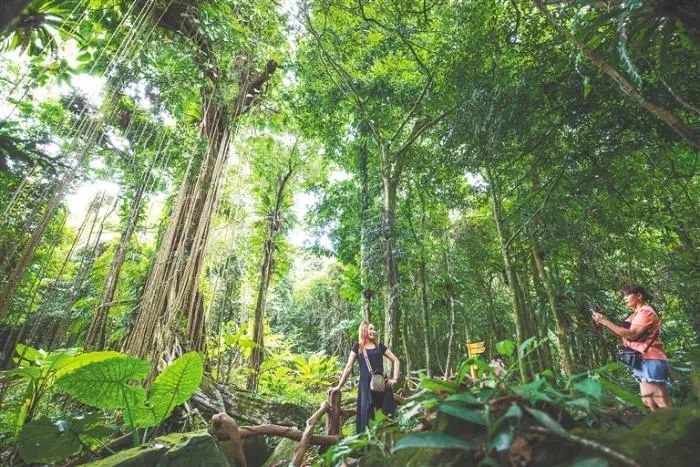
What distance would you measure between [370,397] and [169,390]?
171 cm

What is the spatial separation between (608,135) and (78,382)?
536cm

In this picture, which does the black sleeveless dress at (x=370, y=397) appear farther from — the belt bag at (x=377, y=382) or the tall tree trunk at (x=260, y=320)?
the tall tree trunk at (x=260, y=320)

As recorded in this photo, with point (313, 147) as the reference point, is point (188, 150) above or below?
below

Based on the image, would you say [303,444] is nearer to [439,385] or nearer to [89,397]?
[439,385]

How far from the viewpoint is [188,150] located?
462cm

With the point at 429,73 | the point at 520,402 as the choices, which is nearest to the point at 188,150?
the point at 429,73

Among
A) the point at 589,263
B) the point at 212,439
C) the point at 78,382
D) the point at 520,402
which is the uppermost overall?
the point at 589,263

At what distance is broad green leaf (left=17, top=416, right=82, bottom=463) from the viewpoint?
198cm

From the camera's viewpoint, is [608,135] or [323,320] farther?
[323,320]

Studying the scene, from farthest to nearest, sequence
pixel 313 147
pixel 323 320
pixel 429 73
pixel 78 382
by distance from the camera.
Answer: pixel 323 320 < pixel 313 147 < pixel 429 73 < pixel 78 382

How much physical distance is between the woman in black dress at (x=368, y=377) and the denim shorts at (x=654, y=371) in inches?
80.8

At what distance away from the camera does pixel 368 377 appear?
333cm

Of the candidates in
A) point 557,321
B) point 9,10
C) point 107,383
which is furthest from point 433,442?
point 557,321

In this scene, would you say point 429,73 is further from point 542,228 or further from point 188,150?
point 188,150
